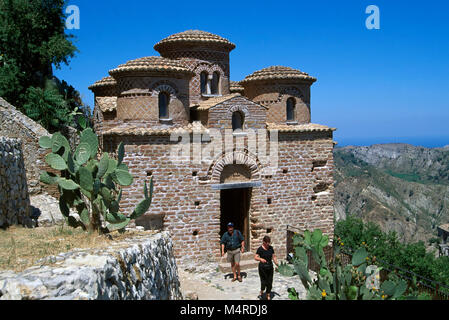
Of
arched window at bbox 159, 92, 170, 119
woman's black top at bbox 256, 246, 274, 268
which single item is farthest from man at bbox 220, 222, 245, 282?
arched window at bbox 159, 92, 170, 119

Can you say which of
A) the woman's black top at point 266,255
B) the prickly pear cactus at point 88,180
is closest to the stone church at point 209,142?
the woman's black top at point 266,255

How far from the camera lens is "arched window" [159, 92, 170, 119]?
524 inches

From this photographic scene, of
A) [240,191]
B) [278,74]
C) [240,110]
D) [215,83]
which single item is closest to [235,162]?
[240,110]

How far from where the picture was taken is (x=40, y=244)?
22.2ft

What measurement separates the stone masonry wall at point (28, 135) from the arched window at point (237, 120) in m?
6.06

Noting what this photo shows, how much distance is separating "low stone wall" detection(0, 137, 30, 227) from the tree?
6835mm

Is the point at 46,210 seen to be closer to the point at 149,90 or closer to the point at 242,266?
the point at 149,90

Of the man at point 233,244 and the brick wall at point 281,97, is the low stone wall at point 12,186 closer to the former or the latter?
the man at point 233,244

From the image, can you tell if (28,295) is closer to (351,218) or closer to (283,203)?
(283,203)

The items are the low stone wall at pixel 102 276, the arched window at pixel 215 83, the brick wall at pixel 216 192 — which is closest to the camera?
the low stone wall at pixel 102 276

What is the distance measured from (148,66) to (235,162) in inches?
160

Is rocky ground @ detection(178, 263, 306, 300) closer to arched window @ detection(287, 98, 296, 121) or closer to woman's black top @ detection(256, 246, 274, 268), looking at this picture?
woman's black top @ detection(256, 246, 274, 268)

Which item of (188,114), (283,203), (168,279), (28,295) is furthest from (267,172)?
(28,295)

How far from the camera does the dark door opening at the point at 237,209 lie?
14.4 metres
